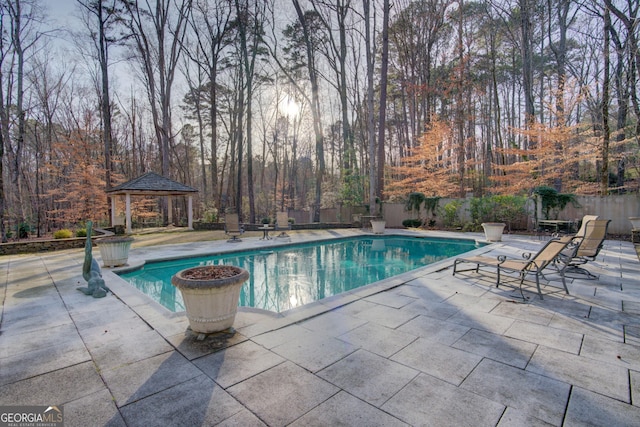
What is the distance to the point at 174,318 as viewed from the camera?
10.6 ft

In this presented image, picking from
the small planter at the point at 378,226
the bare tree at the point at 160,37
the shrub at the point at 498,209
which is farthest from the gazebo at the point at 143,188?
the shrub at the point at 498,209

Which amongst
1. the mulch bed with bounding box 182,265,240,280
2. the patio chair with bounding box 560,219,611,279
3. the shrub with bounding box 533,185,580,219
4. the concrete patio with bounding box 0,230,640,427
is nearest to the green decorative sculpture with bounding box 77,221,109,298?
the concrete patio with bounding box 0,230,640,427

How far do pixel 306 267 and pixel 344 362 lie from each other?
4923 mm

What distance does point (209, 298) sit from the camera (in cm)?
262

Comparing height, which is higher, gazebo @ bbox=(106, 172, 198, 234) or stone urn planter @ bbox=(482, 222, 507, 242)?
gazebo @ bbox=(106, 172, 198, 234)

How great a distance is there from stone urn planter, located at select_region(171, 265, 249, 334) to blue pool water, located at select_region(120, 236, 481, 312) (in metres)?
1.90

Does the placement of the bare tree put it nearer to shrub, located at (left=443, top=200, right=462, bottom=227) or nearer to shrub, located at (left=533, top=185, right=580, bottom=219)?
shrub, located at (left=443, top=200, right=462, bottom=227)

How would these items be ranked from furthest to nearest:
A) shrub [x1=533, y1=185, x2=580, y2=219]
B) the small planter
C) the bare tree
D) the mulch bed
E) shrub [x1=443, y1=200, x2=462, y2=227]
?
the bare tree
shrub [x1=443, y1=200, x2=462, y2=227]
the small planter
shrub [x1=533, y1=185, x2=580, y2=219]
the mulch bed

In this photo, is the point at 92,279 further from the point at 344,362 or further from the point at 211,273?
the point at 344,362

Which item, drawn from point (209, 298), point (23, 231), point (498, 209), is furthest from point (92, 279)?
point (23, 231)

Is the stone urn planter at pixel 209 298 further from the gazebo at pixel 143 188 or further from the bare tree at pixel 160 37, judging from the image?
the bare tree at pixel 160 37

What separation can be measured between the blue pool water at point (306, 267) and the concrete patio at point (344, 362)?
4.66 feet

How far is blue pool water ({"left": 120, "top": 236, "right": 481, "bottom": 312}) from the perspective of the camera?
Answer: 16.9ft

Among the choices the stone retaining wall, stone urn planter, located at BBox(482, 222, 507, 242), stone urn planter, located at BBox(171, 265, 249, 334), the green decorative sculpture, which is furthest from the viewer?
stone urn planter, located at BBox(482, 222, 507, 242)
